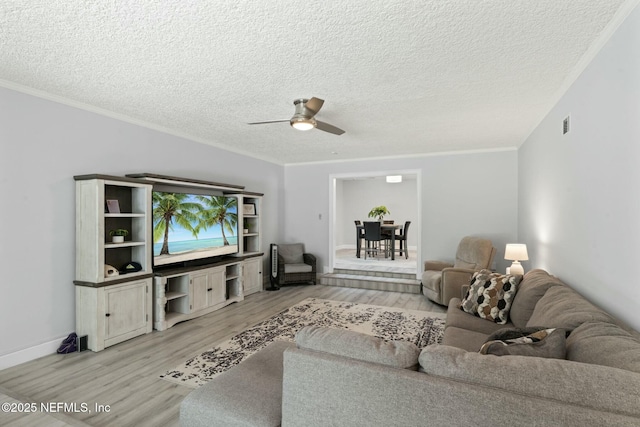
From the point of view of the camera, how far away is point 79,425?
79.4 inches

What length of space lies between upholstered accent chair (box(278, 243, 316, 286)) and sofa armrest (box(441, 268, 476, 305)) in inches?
105

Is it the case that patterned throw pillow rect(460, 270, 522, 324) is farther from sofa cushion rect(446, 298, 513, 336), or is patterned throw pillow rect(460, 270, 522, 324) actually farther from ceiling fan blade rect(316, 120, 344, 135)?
ceiling fan blade rect(316, 120, 344, 135)

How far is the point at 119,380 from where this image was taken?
8.62 feet

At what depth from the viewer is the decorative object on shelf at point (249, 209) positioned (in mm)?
5520

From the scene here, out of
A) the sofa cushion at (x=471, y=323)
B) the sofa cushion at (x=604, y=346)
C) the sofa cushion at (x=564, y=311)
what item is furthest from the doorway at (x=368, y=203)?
the sofa cushion at (x=604, y=346)

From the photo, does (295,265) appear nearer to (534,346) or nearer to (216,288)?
(216,288)

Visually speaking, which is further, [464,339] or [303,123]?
[303,123]

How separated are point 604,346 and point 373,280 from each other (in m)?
4.76

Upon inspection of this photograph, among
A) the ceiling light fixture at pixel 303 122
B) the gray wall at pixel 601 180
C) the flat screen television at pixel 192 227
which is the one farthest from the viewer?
the flat screen television at pixel 192 227

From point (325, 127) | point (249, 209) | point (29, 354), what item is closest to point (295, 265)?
point (249, 209)

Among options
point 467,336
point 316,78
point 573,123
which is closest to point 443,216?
point 573,123

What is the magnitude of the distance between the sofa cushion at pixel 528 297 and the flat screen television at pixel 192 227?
383 centimetres

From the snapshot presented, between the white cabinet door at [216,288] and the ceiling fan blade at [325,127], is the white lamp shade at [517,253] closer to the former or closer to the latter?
the ceiling fan blade at [325,127]

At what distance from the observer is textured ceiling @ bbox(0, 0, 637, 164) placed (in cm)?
181
